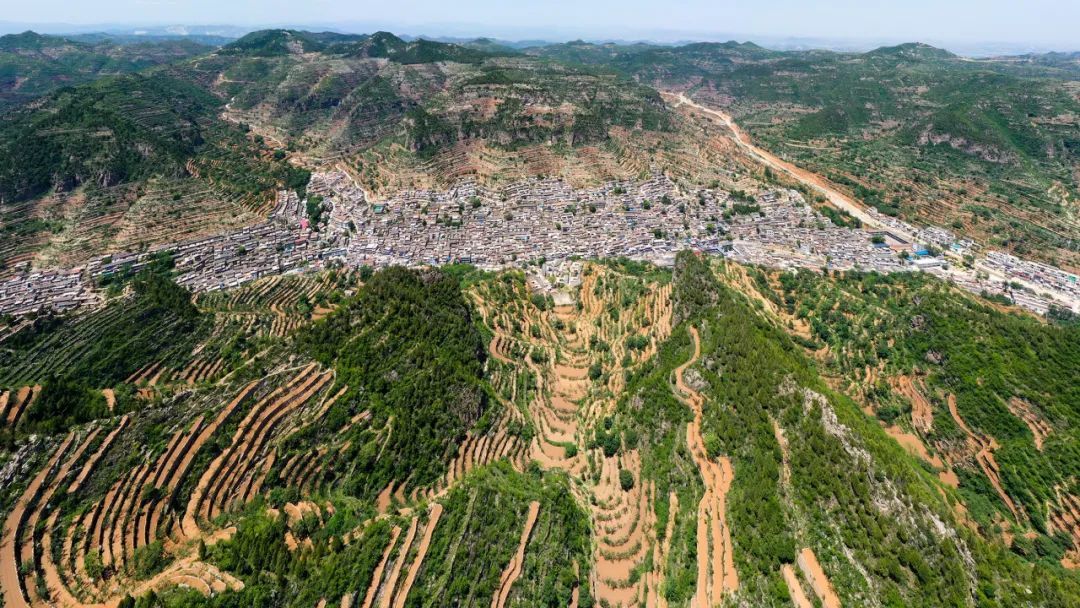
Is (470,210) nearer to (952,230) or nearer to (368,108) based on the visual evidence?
(368,108)

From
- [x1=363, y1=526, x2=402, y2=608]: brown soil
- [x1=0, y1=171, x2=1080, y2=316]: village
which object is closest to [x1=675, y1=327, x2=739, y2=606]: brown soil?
[x1=363, y1=526, x2=402, y2=608]: brown soil

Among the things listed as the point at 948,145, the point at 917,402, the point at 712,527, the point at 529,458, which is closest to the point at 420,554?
the point at 529,458

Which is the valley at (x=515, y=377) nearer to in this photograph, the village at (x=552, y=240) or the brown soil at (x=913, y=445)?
the brown soil at (x=913, y=445)

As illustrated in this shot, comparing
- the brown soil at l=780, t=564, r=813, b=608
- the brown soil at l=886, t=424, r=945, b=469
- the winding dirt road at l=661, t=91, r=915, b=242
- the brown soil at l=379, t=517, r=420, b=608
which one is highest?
the winding dirt road at l=661, t=91, r=915, b=242

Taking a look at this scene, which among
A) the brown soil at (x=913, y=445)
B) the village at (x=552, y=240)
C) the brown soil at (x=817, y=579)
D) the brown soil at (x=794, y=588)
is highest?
the village at (x=552, y=240)

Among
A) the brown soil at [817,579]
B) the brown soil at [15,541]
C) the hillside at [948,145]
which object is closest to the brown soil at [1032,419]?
the brown soil at [817,579]

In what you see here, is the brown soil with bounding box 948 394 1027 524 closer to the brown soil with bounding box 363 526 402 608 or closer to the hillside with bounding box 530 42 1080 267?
the brown soil with bounding box 363 526 402 608
